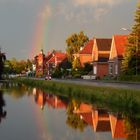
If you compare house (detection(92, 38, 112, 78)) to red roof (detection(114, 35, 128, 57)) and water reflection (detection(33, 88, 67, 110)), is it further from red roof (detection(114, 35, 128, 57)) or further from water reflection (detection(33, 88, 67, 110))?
water reflection (detection(33, 88, 67, 110))

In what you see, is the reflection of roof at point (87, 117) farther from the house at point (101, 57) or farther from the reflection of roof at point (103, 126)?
the house at point (101, 57)

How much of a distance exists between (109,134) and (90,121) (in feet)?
23.9

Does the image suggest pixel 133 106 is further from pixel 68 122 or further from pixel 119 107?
pixel 68 122

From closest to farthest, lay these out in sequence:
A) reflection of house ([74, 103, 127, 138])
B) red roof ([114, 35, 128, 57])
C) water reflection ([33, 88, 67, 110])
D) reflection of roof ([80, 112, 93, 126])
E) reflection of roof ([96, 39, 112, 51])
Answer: reflection of house ([74, 103, 127, 138])
reflection of roof ([80, 112, 93, 126])
water reflection ([33, 88, 67, 110])
red roof ([114, 35, 128, 57])
reflection of roof ([96, 39, 112, 51])

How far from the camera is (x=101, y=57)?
336ft

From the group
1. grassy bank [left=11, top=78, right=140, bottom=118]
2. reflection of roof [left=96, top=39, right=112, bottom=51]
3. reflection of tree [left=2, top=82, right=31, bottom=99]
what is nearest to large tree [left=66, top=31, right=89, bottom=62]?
reflection of roof [left=96, top=39, right=112, bottom=51]

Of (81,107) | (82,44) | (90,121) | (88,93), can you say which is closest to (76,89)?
(88,93)

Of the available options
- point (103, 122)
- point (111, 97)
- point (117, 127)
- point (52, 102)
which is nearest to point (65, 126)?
point (103, 122)

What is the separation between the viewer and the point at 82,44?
136375 millimetres

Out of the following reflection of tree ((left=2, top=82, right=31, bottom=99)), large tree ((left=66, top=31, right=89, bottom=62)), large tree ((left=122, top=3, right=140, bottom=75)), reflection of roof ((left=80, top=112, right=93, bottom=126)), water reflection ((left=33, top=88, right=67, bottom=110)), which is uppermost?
large tree ((left=66, top=31, right=89, bottom=62))

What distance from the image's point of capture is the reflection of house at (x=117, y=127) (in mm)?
25191

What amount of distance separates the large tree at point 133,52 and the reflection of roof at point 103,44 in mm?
31988

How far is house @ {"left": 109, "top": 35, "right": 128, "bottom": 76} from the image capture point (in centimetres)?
8512

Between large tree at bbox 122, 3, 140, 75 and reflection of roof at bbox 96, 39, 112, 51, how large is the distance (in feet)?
105
